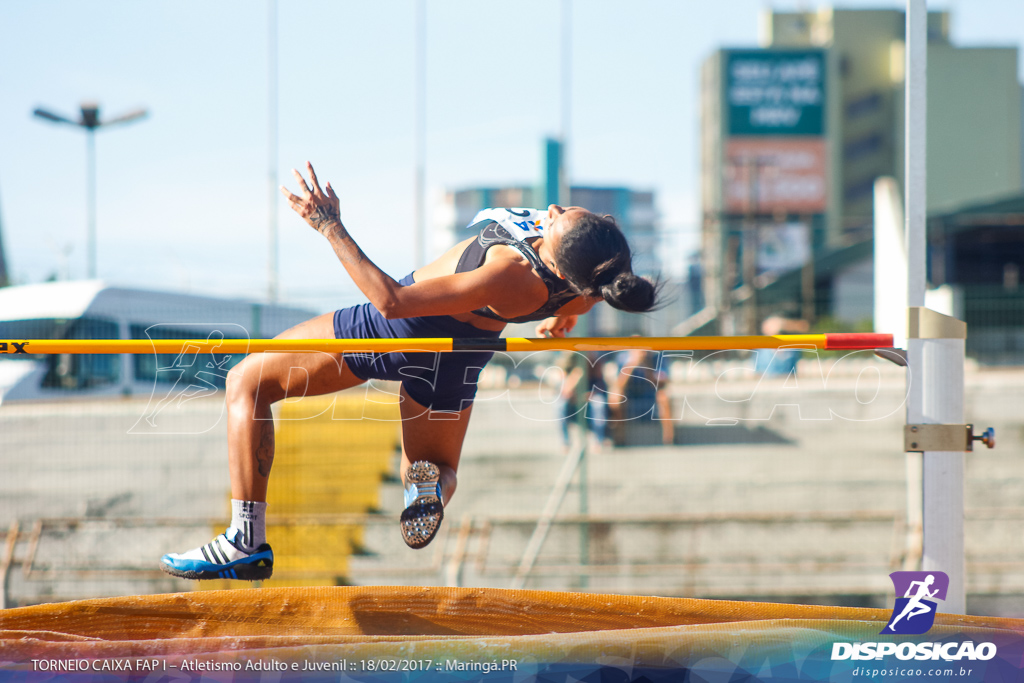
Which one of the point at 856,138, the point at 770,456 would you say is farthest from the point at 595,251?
the point at 856,138

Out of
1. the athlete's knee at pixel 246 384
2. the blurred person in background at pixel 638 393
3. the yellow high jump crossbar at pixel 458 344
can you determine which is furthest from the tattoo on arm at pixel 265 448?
the blurred person in background at pixel 638 393

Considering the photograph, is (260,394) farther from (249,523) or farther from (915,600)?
Result: (915,600)

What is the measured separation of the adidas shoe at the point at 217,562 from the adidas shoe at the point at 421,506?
1.81ft

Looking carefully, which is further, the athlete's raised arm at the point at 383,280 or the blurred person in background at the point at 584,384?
the blurred person in background at the point at 584,384

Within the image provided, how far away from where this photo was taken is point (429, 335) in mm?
3049

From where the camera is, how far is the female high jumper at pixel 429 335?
2760mm

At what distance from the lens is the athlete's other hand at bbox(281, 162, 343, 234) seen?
2.70 metres

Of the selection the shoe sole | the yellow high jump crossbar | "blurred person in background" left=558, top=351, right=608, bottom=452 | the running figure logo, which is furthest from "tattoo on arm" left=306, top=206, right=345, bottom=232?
"blurred person in background" left=558, top=351, right=608, bottom=452

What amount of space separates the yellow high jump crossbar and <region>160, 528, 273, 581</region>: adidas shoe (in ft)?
2.30

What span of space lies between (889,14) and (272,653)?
49139 millimetres

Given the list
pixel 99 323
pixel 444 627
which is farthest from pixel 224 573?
pixel 99 323

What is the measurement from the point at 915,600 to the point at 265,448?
2235 millimetres

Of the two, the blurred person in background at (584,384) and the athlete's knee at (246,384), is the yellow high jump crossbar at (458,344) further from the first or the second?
the blurred person in background at (584,384)

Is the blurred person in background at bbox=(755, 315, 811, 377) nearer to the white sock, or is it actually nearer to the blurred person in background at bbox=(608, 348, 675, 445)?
the blurred person in background at bbox=(608, 348, 675, 445)
